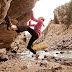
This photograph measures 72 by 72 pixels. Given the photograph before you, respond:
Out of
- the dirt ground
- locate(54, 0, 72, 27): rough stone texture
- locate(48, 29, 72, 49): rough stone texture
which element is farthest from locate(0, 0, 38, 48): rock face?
locate(54, 0, 72, 27): rough stone texture

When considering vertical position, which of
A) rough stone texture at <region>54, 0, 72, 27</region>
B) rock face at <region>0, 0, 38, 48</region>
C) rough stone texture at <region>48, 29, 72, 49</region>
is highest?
rough stone texture at <region>54, 0, 72, 27</region>

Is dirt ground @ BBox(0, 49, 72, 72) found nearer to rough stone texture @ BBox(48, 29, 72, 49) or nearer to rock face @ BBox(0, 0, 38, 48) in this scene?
rock face @ BBox(0, 0, 38, 48)

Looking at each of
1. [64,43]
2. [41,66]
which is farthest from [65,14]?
[41,66]

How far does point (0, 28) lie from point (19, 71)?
451 cm

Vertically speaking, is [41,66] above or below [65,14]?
below

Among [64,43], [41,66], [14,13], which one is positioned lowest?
[64,43]

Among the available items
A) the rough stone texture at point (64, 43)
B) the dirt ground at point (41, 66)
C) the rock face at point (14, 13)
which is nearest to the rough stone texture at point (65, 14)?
the rough stone texture at point (64, 43)

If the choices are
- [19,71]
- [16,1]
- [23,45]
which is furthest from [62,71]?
[23,45]

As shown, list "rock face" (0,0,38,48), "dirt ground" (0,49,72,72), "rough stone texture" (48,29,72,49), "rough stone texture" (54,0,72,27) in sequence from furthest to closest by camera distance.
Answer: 1. "rough stone texture" (54,0,72,27)
2. "rough stone texture" (48,29,72,49)
3. "rock face" (0,0,38,48)
4. "dirt ground" (0,49,72,72)

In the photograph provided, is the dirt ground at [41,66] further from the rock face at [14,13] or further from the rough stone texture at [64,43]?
the rough stone texture at [64,43]

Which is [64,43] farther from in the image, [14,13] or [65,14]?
[65,14]

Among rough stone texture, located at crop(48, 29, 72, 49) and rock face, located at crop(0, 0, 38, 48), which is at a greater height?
rock face, located at crop(0, 0, 38, 48)

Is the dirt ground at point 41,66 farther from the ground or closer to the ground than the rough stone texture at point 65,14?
closer to the ground

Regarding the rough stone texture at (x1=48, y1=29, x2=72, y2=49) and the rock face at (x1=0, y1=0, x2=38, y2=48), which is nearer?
the rock face at (x1=0, y1=0, x2=38, y2=48)
